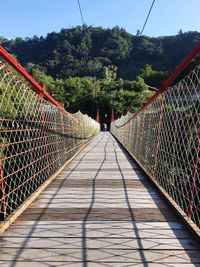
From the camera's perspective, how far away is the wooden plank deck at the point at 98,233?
6.15 ft

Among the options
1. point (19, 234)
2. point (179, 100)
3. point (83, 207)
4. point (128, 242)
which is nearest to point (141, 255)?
point (128, 242)

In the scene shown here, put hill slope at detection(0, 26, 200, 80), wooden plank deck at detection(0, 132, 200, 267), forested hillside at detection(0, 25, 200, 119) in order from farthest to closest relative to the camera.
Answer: hill slope at detection(0, 26, 200, 80)
forested hillside at detection(0, 25, 200, 119)
wooden plank deck at detection(0, 132, 200, 267)

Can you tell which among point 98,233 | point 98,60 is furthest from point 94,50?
point 98,233

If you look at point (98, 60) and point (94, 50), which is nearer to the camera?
point (94, 50)

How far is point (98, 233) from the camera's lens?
2248 mm

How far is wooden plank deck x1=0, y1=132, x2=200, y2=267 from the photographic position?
6.15ft

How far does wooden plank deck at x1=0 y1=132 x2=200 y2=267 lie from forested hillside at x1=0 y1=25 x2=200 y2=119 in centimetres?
4020

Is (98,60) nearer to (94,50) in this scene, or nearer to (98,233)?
(94,50)

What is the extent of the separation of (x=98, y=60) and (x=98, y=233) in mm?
64397

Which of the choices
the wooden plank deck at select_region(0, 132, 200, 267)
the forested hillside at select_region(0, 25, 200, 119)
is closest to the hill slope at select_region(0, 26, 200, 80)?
the forested hillside at select_region(0, 25, 200, 119)

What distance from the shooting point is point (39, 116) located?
456 cm

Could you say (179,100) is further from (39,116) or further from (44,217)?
(39,116)

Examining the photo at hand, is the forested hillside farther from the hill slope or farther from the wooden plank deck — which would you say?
the wooden plank deck

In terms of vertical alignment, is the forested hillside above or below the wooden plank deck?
above
